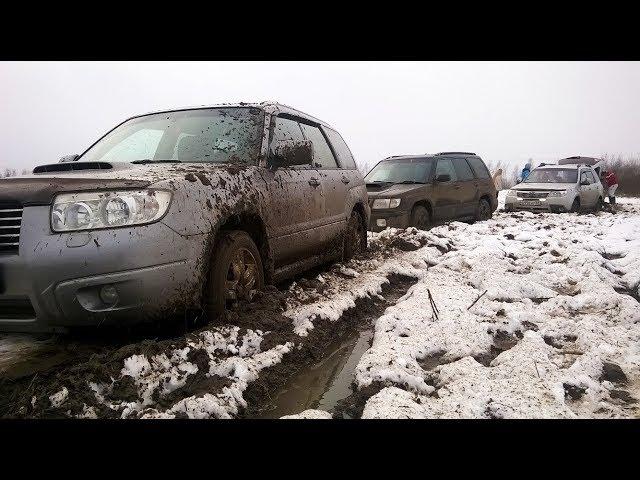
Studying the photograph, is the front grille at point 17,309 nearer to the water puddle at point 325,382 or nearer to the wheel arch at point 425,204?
the water puddle at point 325,382

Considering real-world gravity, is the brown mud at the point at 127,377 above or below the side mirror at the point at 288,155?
below

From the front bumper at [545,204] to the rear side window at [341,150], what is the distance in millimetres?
8392

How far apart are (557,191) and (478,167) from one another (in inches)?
110

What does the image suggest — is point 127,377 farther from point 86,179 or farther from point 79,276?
point 86,179

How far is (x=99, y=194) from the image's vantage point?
8.07 ft

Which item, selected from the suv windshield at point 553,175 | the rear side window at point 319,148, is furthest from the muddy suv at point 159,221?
the suv windshield at point 553,175

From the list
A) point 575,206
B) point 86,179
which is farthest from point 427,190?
point 86,179

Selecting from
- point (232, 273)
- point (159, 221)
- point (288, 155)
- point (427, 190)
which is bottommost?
point (232, 273)

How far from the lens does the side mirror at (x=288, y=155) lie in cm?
368

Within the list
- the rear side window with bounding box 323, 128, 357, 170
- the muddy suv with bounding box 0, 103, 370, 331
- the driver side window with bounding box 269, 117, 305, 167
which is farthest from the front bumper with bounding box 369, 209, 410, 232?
the muddy suv with bounding box 0, 103, 370, 331

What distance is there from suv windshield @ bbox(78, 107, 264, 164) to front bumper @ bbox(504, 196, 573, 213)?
1053 centimetres

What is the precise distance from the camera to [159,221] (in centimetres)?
252
